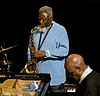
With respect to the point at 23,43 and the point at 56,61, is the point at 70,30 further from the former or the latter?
the point at 56,61

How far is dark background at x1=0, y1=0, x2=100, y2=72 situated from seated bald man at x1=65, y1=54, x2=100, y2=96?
3860mm

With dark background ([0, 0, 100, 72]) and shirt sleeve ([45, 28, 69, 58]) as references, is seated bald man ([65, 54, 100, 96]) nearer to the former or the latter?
shirt sleeve ([45, 28, 69, 58])

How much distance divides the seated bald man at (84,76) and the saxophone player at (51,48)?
93 cm

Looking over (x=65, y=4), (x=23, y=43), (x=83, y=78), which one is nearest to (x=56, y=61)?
(x=83, y=78)

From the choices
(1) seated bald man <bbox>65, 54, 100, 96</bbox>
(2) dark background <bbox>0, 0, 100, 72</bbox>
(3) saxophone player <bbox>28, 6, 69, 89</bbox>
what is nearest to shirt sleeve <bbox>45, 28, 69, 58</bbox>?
(3) saxophone player <bbox>28, 6, 69, 89</bbox>

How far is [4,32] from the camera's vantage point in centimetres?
718

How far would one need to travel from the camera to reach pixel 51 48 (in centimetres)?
371

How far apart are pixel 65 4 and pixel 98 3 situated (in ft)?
2.78

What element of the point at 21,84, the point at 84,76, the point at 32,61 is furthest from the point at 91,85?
the point at 32,61

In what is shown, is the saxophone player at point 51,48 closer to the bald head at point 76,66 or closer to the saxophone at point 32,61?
the saxophone at point 32,61

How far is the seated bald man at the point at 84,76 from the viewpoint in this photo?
98.1 inches

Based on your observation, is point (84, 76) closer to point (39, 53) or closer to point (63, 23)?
point (39, 53)

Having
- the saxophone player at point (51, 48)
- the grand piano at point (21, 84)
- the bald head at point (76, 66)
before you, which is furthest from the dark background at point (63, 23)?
the bald head at point (76, 66)

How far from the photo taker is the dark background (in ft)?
21.2
